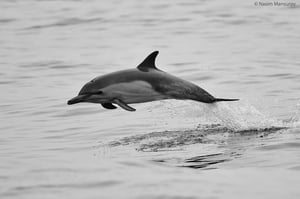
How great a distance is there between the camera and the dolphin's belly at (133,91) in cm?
1021

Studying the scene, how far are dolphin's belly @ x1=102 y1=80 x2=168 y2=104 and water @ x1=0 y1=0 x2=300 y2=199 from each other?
662 mm

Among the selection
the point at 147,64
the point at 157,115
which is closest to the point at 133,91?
the point at 147,64

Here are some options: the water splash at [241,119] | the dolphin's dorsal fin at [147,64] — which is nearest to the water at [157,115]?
the water splash at [241,119]

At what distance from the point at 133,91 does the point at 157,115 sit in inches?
112

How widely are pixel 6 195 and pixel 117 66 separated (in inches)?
436

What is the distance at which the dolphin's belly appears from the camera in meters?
10.2

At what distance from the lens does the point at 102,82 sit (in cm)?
1025

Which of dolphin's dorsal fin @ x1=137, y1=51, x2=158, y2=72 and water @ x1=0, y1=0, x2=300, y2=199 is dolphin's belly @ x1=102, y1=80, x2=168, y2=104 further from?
water @ x1=0, y1=0, x2=300, y2=199

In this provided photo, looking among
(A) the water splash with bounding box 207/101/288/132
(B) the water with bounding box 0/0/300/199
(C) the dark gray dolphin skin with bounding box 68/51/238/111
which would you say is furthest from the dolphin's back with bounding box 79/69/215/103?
(A) the water splash with bounding box 207/101/288/132

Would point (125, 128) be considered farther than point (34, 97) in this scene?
No

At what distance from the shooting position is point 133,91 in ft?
33.8

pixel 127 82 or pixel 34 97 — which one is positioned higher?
pixel 127 82

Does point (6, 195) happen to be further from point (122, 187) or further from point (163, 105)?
point (163, 105)

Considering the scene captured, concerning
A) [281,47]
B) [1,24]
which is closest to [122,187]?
[281,47]
